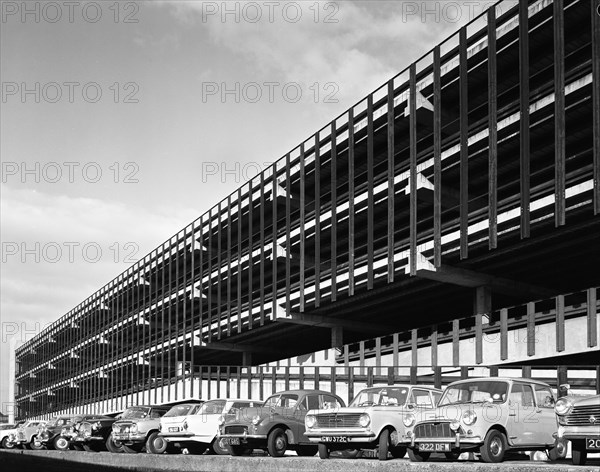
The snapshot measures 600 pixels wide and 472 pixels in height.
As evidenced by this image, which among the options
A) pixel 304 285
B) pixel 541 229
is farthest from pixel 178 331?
pixel 541 229

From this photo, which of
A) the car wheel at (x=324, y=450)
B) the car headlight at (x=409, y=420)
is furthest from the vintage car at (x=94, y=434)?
the car headlight at (x=409, y=420)

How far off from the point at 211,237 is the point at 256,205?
404 inches

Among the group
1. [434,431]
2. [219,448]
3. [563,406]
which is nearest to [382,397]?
A: [434,431]

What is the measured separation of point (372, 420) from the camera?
818 inches

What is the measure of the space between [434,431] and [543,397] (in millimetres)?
2585

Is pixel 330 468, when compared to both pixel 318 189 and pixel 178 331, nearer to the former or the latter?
pixel 318 189

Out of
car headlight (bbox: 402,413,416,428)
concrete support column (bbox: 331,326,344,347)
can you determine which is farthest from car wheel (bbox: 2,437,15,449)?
car headlight (bbox: 402,413,416,428)

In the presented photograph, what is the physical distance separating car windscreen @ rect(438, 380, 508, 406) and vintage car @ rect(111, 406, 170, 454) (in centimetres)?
1322

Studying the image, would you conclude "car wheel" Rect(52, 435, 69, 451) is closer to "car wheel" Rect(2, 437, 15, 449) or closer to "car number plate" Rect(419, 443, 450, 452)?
"car wheel" Rect(2, 437, 15, 449)

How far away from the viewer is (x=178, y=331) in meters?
76.7

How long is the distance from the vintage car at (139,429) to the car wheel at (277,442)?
7.54m

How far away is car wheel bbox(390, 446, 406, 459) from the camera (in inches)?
829

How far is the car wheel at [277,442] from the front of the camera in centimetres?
2354

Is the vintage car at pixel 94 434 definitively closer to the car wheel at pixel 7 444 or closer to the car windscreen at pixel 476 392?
the car wheel at pixel 7 444
